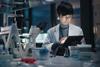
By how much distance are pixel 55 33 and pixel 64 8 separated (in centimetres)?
16

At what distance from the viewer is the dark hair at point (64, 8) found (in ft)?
4.91

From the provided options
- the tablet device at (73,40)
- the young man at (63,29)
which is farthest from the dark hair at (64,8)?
the tablet device at (73,40)

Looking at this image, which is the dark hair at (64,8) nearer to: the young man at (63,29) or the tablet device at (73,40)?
the young man at (63,29)

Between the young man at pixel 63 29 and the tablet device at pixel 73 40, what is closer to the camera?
the tablet device at pixel 73 40

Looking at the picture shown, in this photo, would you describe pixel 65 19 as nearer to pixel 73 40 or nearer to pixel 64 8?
pixel 64 8

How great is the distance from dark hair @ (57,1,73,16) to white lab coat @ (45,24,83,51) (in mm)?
74

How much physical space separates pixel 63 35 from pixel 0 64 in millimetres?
427

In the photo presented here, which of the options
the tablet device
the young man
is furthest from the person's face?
the tablet device

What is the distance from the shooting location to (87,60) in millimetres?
1164

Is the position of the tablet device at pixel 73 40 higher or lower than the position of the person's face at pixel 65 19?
lower

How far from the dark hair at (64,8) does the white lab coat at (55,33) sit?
7cm

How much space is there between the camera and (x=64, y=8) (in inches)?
60.2

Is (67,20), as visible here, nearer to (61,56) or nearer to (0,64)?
(61,56)

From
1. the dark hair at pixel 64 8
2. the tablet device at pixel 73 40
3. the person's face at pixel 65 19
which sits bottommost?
the tablet device at pixel 73 40
